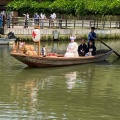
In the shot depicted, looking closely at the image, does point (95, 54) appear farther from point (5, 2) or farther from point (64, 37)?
point (5, 2)

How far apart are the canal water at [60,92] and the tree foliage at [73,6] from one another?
11896 mm

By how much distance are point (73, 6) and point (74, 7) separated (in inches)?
9.0

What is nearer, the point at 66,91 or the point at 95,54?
the point at 66,91

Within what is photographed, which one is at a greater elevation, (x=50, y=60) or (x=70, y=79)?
(x=50, y=60)

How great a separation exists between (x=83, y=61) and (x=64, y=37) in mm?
12838

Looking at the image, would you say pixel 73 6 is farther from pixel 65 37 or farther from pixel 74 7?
pixel 65 37

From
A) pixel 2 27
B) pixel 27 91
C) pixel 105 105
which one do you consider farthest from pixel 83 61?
Result: pixel 2 27

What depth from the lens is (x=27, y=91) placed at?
14078 millimetres

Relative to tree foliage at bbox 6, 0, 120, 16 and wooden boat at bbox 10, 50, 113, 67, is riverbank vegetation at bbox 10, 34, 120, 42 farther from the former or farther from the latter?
wooden boat at bbox 10, 50, 113, 67

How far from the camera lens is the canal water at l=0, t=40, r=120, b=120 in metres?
11.3

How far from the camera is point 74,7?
3519 centimetres

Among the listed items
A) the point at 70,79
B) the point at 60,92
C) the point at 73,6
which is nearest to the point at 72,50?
the point at 70,79

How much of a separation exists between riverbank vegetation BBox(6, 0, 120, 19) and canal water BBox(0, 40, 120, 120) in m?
12.0

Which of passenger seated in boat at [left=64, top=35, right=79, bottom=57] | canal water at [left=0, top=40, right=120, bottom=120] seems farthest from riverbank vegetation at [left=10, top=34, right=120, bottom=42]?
passenger seated in boat at [left=64, top=35, right=79, bottom=57]
